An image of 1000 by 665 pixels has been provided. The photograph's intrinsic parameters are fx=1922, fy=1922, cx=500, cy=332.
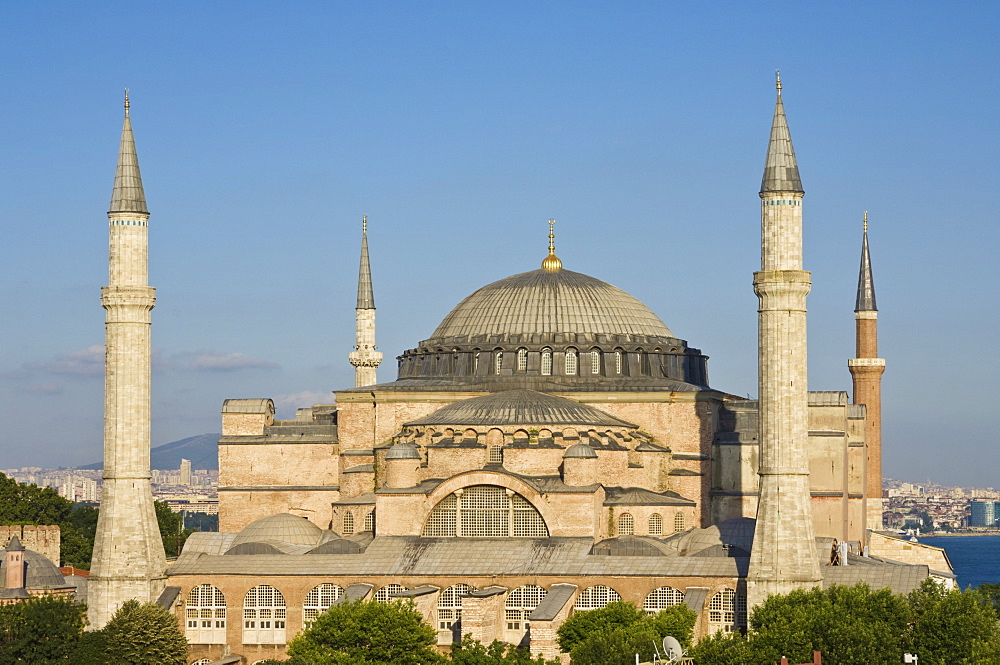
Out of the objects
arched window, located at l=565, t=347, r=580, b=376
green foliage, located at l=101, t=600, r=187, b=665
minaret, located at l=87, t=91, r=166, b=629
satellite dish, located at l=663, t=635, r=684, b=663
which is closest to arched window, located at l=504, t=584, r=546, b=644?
green foliage, located at l=101, t=600, r=187, b=665

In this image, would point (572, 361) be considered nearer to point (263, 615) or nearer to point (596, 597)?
point (596, 597)

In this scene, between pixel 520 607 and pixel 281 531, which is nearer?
pixel 520 607

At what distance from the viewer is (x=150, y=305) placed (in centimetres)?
5300

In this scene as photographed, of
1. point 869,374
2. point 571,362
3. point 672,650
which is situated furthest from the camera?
point 869,374

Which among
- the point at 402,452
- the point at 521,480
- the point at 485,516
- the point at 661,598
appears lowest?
the point at 661,598

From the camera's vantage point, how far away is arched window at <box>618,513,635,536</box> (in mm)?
54406

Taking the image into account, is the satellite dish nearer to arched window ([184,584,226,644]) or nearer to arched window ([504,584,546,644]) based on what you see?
arched window ([504,584,546,644])

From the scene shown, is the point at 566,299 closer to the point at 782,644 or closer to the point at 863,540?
the point at 863,540

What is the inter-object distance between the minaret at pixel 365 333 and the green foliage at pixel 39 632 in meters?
24.1

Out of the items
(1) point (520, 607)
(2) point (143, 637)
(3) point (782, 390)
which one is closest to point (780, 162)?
(3) point (782, 390)

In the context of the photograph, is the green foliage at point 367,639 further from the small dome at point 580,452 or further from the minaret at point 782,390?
the small dome at point 580,452

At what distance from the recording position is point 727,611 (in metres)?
48.8

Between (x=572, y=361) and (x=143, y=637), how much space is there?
19313mm

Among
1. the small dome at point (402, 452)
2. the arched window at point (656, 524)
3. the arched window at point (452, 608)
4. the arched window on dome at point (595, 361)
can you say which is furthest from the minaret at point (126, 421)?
the arched window on dome at point (595, 361)
